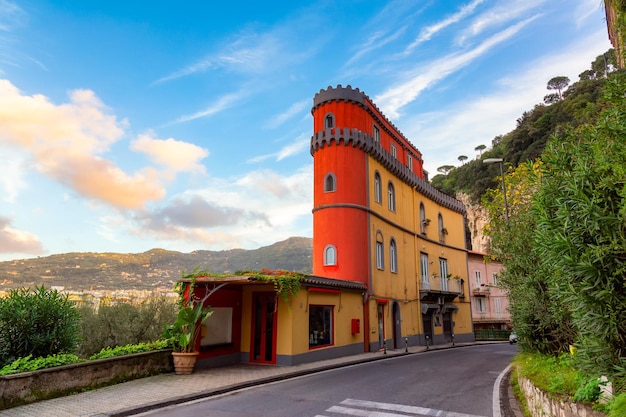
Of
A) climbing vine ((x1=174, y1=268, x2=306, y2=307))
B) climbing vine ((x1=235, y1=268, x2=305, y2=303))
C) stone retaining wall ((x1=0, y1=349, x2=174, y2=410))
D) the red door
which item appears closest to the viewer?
stone retaining wall ((x1=0, y1=349, x2=174, y2=410))

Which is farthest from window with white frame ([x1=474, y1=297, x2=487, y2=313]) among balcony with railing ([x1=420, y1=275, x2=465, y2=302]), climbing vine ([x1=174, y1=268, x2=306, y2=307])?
climbing vine ([x1=174, y1=268, x2=306, y2=307])

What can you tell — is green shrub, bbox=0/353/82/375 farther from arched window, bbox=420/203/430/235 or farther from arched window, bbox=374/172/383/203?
arched window, bbox=420/203/430/235

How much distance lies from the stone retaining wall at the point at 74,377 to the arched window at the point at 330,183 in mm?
12915

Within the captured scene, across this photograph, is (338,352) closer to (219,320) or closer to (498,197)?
(219,320)

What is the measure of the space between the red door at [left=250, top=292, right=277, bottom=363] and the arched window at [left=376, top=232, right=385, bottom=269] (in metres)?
9.07

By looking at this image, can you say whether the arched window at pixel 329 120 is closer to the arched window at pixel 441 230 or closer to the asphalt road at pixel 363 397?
the asphalt road at pixel 363 397

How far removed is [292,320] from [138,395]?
6.63 meters

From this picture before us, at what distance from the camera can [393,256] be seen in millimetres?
25109

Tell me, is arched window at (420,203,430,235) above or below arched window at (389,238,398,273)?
above

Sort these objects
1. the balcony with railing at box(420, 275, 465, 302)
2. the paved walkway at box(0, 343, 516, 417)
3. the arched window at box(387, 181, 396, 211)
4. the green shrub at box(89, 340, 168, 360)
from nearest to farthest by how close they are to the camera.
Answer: the paved walkway at box(0, 343, 516, 417)
the green shrub at box(89, 340, 168, 360)
the arched window at box(387, 181, 396, 211)
the balcony with railing at box(420, 275, 465, 302)

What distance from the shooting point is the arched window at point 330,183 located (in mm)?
22047

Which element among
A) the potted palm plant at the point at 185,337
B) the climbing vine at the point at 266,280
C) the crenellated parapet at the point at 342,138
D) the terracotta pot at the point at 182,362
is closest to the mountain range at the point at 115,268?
the crenellated parapet at the point at 342,138

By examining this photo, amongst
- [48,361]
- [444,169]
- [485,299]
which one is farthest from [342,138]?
[444,169]

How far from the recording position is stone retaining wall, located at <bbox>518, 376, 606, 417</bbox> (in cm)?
464
